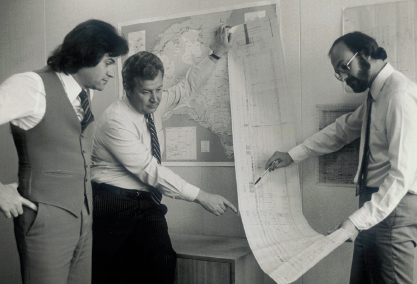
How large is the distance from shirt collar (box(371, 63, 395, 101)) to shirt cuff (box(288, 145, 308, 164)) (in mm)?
493

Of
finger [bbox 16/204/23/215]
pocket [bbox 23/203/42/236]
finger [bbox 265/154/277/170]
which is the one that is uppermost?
finger [bbox 265/154/277/170]

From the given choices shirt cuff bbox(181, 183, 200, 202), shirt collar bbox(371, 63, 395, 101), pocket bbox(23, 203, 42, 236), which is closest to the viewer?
pocket bbox(23, 203, 42, 236)

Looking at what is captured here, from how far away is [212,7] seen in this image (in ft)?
8.10

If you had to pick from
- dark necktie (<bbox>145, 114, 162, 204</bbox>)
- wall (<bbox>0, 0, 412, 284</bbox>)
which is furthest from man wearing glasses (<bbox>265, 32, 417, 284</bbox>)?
dark necktie (<bbox>145, 114, 162, 204</bbox>)

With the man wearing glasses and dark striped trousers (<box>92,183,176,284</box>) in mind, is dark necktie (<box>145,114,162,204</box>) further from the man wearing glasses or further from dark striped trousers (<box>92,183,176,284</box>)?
the man wearing glasses

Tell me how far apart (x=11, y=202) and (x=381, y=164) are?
5.04 ft

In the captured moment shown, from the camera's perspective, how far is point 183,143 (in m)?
2.60

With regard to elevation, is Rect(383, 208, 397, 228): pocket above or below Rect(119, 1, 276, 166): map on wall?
below

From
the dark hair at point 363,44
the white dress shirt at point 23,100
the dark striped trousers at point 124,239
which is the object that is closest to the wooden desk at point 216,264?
the dark striped trousers at point 124,239

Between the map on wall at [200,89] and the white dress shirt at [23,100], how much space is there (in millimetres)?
1097

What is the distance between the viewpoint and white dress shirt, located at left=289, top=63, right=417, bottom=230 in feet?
5.32

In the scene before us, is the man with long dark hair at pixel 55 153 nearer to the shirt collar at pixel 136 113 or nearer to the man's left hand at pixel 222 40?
the shirt collar at pixel 136 113

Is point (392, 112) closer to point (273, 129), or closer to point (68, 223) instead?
point (273, 129)

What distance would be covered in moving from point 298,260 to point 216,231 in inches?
33.7
